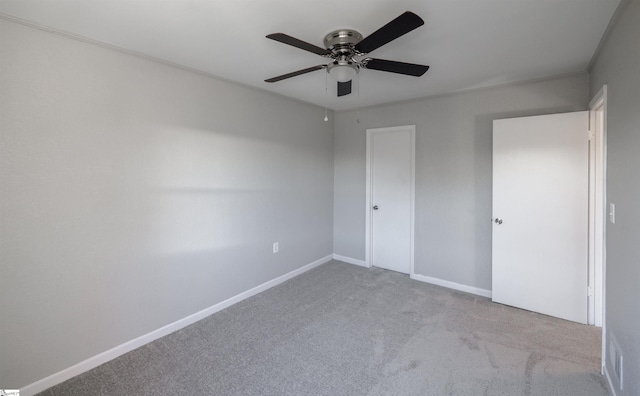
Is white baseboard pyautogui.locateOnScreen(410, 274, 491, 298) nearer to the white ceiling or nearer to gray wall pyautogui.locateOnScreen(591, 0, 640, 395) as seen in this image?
gray wall pyautogui.locateOnScreen(591, 0, 640, 395)

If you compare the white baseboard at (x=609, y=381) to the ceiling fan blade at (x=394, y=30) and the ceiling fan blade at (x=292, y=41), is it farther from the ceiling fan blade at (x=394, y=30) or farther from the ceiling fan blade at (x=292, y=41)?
the ceiling fan blade at (x=292, y=41)

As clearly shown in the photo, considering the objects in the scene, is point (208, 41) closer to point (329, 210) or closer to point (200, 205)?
point (200, 205)

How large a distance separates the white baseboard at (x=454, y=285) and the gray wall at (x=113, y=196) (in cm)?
204

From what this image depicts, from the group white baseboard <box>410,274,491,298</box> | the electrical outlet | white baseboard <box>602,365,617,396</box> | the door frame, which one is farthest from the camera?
white baseboard <box>410,274,491,298</box>

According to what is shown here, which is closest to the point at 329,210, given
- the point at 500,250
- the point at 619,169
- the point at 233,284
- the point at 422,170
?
the point at 422,170

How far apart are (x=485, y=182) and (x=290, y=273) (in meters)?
2.62

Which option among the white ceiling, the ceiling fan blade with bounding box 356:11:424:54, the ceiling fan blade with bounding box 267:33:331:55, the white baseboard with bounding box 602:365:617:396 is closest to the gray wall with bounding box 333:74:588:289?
the white ceiling

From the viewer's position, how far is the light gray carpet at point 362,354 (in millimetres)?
1998

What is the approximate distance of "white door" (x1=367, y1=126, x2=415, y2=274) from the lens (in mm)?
4098

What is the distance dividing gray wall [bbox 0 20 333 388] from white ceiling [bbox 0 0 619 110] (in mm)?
278

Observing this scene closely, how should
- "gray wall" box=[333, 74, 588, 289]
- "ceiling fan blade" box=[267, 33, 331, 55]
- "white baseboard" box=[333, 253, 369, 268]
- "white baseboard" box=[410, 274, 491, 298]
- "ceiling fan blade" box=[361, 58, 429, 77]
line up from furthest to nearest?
"white baseboard" box=[333, 253, 369, 268], "white baseboard" box=[410, 274, 491, 298], "gray wall" box=[333, 74, 588, 289], "ceiling fan blade" box=[361, 58, 429, 77], "ceiling fan blade" box=[267, 33, 331, 55]

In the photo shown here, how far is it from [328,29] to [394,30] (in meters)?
0.63

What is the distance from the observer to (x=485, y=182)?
11.2ft

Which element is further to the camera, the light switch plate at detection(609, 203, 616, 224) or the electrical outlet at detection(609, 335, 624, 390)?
the light switch plate at detection(609, 203, 616, 224)
